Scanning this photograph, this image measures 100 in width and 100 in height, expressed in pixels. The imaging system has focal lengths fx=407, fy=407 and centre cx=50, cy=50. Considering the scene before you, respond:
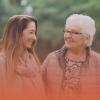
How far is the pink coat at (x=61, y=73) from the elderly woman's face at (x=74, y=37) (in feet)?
0.10

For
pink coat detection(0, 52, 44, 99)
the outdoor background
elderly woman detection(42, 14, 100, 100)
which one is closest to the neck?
elderly woman detection(42, 14, 100, 100)

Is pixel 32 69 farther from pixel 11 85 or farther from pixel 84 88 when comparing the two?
pixel 84 88

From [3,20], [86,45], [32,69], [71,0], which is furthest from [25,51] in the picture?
[71,0]

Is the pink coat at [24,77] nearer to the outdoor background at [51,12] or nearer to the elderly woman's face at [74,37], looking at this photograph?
the elderly woman's face at [74,37]

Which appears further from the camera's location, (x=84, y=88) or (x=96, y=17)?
(x=96, y=17)

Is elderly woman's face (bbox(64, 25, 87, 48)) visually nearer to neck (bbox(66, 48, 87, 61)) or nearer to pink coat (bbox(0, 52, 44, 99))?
neck (bbox(66, 48, 87, 61))

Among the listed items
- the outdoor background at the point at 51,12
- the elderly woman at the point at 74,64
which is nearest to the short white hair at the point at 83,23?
the elderly woman at the point at 74,64

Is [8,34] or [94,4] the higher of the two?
[94,4]

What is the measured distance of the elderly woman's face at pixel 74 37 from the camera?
1.36 m

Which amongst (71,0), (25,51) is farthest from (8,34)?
(71,0)

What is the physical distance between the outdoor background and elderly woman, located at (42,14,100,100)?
1.23 feet

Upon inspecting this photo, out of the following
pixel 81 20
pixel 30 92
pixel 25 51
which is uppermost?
pixel 81 20

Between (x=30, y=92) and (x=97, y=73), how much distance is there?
0.24 meters

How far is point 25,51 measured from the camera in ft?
4.35
